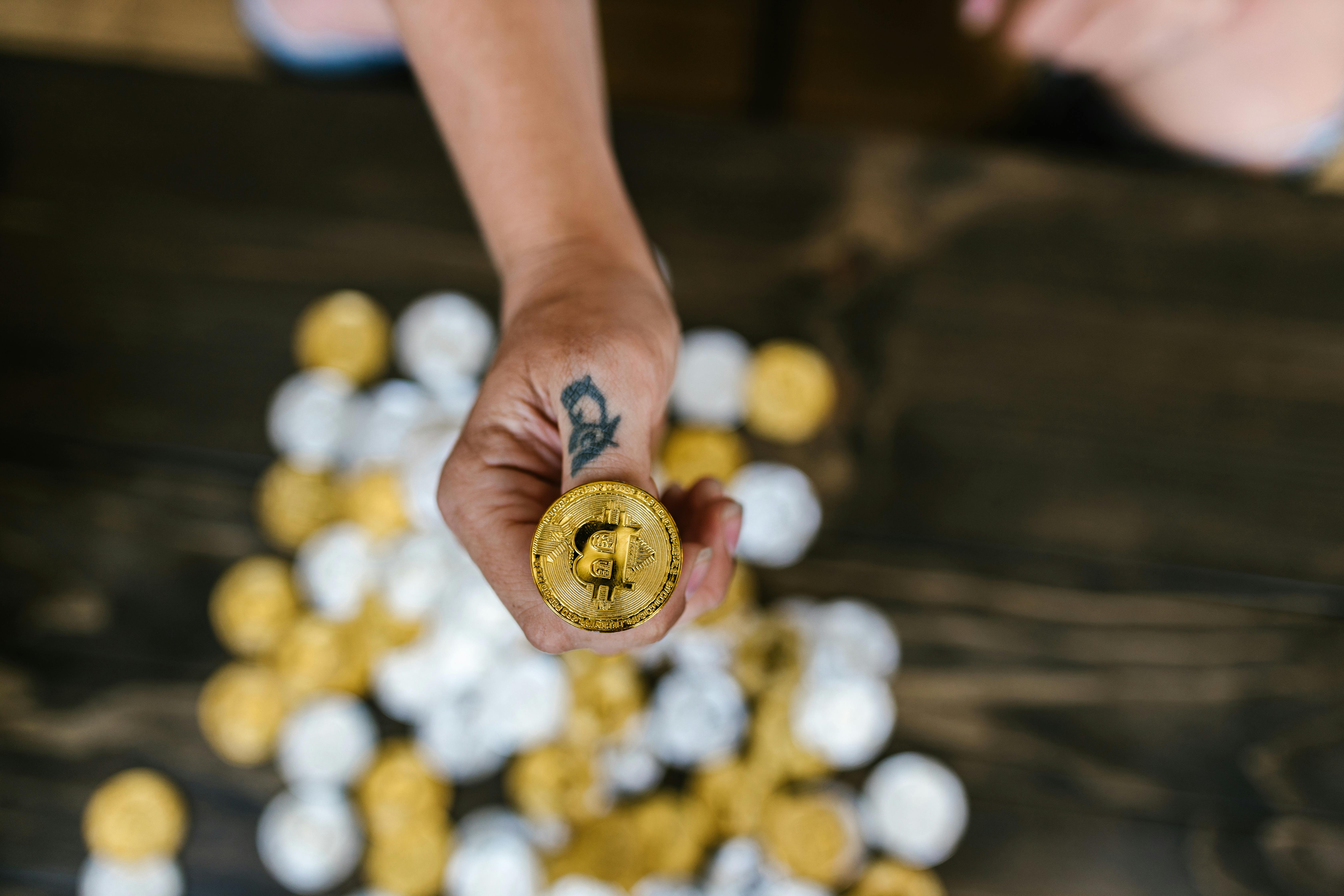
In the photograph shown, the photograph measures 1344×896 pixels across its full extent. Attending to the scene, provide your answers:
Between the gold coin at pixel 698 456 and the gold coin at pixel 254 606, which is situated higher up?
the gold coin at pixel 698 456

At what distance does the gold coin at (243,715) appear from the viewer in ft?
2.67

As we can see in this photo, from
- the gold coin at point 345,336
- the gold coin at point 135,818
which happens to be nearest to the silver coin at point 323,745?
the gold coin at point 135,818

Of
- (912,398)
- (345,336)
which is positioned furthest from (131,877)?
(912,398)

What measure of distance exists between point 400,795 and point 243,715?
0.18 meters

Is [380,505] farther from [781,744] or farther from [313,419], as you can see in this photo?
[781,744]

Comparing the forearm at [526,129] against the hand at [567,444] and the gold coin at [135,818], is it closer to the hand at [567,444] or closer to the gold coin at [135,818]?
the hand at [567,444]

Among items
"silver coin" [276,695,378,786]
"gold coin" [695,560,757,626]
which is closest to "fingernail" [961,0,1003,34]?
"gold coin" [695,560,757,626]

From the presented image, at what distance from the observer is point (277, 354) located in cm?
89

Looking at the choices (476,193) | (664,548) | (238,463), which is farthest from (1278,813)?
(238,463)

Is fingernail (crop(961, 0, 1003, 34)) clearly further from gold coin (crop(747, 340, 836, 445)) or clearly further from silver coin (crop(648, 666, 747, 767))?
silver coin (crop(648, 666, 747, 767))

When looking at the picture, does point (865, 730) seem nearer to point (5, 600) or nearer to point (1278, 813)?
point (1278, 813)

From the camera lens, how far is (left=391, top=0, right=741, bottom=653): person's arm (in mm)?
522

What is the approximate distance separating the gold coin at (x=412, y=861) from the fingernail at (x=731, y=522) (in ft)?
1.56

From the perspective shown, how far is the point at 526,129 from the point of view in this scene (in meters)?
0.58
